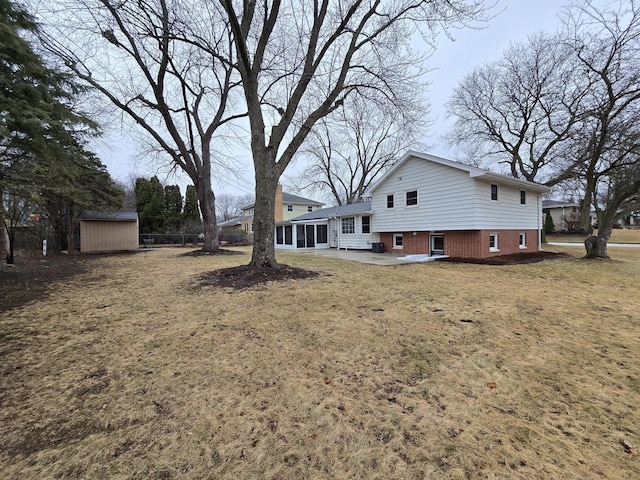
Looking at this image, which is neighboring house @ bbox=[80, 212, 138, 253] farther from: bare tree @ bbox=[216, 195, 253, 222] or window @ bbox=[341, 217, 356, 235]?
bare tree @ bbox=[216, 195, 253, 222]

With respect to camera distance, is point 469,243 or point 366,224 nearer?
point 469,243

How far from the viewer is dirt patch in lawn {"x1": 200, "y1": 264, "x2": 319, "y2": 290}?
23.0 feet

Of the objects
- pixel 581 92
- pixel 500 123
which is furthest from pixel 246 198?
pixel 581 92

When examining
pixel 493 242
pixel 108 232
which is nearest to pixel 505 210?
pixel 493 242

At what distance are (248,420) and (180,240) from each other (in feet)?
92.3

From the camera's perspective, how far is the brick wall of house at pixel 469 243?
39.9ft

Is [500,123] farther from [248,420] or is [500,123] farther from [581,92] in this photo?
[248,420]

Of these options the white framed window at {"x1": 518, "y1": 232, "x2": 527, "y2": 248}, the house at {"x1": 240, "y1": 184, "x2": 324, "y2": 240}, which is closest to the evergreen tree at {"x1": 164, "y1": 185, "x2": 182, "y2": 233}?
the house at {"x1": 240, "y1": 184, "x2": 324, "y2": 240}

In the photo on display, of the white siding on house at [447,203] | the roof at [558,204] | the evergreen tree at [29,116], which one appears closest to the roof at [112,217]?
the evergreen tree at [29,116]

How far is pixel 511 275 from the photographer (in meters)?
8.61

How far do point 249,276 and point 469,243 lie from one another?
9.62 metres

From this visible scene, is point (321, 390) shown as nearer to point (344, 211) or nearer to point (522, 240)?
point (522, 240)

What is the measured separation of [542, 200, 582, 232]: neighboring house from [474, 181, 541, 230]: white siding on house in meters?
26.2

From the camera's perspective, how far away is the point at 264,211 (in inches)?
320
